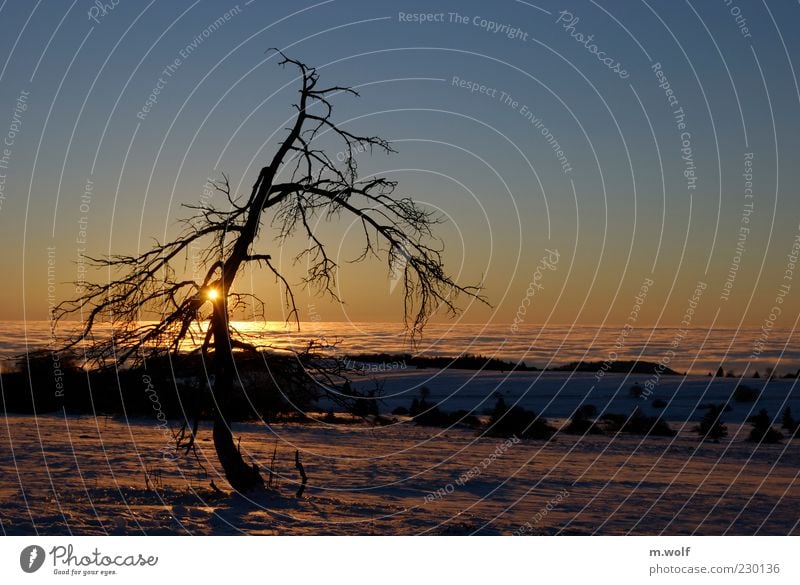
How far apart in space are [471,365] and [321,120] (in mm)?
37615

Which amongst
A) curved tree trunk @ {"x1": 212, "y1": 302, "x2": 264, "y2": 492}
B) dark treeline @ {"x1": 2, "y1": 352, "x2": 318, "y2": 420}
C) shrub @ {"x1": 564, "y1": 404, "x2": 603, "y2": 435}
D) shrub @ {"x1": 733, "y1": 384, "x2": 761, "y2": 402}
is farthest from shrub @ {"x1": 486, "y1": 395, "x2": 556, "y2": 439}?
curved tree trunk @ {"x1": 212, "y1": 302, "x2": 264, "y2": 492}

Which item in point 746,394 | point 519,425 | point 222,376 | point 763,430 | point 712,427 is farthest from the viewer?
point 746,394

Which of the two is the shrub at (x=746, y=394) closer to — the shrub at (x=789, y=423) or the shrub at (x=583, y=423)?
the shrub at (x=789, y=423)

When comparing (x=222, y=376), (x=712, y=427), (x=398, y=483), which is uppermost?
(x=222, y=376)

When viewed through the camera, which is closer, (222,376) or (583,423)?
(222,376)

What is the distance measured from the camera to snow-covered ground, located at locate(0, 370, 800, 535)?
1506 cm

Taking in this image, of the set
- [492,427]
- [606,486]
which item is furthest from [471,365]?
[606,486]

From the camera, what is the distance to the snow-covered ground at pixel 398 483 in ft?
49.4

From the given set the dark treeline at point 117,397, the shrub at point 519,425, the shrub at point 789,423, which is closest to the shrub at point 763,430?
the shrub at point 789,423

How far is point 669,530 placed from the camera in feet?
50.7

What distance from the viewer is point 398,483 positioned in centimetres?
1936

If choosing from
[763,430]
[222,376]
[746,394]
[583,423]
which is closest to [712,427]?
[763,430]

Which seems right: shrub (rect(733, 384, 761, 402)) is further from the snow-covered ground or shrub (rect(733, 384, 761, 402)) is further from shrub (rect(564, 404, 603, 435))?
shrub (rect(564, 404, 603, 435))

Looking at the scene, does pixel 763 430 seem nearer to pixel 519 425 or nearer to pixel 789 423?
pixel 789 423
